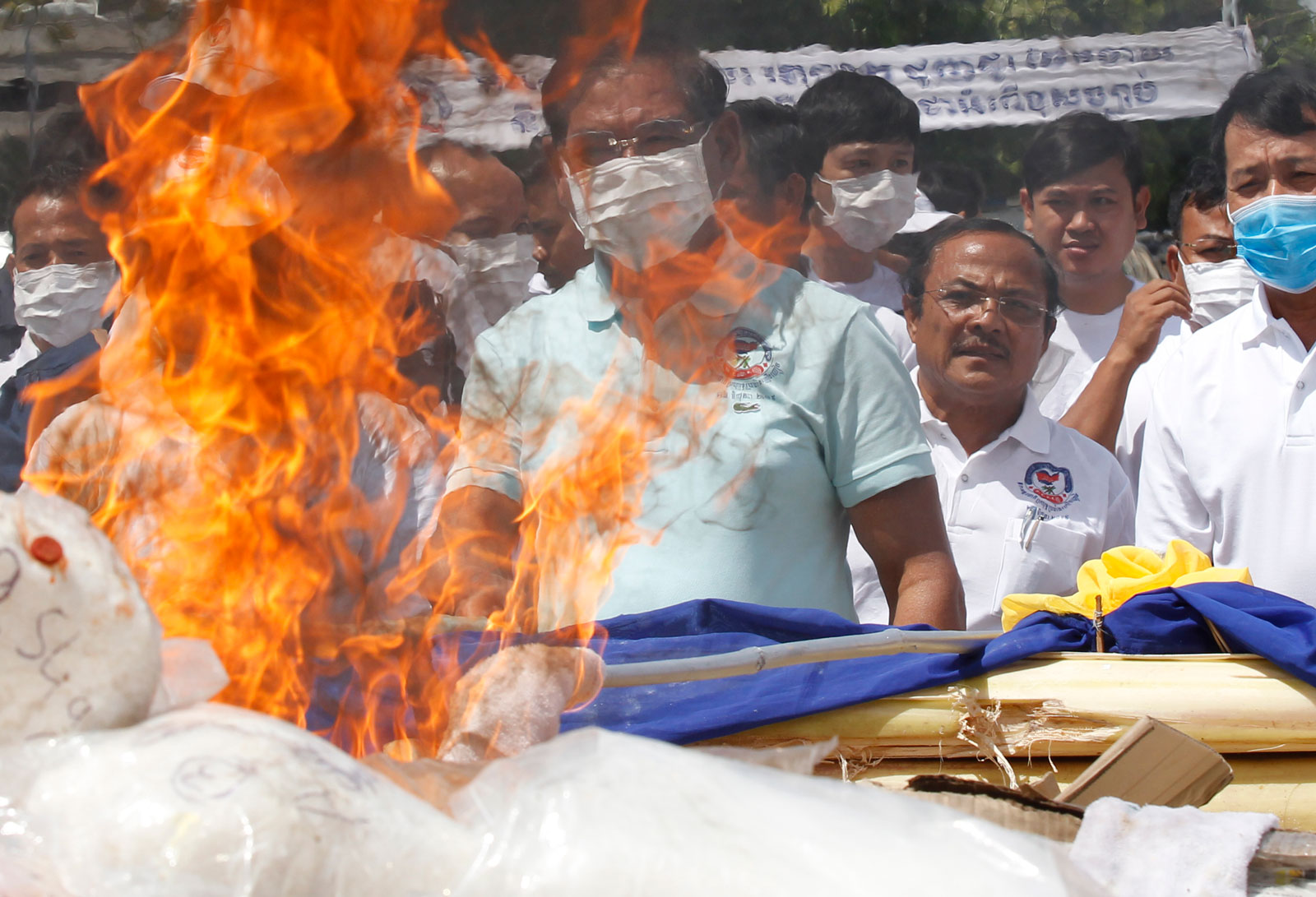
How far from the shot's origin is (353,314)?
2967mm

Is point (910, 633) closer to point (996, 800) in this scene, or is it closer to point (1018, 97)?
point (996, 800)

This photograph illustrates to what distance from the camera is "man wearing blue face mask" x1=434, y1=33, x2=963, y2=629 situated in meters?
3.14

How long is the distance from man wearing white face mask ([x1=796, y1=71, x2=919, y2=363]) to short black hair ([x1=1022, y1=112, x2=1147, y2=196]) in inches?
21.2

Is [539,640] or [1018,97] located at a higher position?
[1018,97]

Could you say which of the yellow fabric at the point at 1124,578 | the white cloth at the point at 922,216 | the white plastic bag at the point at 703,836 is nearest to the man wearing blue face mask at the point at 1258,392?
the yellow fabric at the point at 1124,578

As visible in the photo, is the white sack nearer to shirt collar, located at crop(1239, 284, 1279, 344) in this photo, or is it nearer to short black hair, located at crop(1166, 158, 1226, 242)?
shirt collar, located at crop(1239, 284, 1279, 344)

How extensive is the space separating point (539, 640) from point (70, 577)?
131 centimetres

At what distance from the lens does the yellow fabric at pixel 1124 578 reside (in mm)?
3021

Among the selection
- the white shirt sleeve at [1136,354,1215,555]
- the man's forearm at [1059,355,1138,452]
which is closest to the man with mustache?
the white shirt sleeve at [1136,354,1215,555]

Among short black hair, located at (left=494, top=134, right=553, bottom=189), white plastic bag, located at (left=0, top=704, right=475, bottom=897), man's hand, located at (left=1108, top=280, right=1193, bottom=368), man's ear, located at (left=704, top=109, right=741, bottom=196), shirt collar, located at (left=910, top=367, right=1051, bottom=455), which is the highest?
man's ear, located at (left=704, top=109, right=741, bottom=196)

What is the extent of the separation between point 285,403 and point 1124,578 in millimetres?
2096

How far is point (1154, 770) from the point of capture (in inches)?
88.4

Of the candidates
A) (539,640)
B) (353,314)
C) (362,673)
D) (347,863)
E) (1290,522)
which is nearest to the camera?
(347,863)

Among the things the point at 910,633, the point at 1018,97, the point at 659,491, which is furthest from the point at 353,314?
the point at 1018,97
